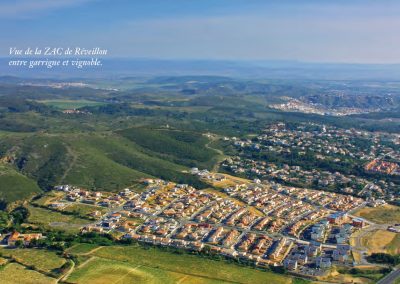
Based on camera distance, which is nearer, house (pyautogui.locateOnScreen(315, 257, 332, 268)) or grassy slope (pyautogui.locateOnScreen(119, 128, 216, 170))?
house (pyautogui.locateOnScreen(315, 257, 332, 268))

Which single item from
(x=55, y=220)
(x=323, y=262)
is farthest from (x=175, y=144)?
(x=323, y=262)

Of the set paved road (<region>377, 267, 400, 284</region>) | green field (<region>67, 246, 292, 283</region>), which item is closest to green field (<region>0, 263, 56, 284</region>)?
green field (<region>67, 246, 292, 283</region>)

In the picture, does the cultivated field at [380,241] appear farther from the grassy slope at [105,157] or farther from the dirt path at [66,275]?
the dirt path at [66,275]

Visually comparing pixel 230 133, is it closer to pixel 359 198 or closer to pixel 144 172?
pixel 144 172

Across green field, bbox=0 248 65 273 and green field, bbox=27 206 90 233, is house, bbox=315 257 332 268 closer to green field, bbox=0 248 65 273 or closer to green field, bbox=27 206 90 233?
green field, bbox=0 248 65 273

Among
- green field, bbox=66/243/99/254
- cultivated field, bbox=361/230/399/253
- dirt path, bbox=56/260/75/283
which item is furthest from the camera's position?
cultivated field, bbox=361/230/399/253

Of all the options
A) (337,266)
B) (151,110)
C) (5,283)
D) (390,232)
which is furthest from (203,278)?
(151,110)
